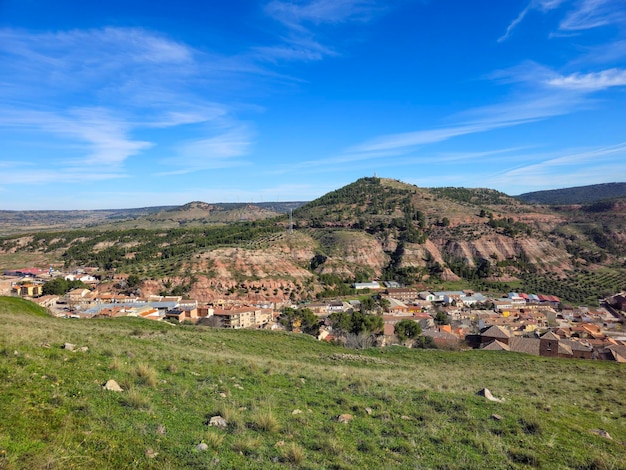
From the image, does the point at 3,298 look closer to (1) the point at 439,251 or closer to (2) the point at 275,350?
(2) the point at 275,350

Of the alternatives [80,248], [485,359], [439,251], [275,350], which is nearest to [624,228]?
[439,251]

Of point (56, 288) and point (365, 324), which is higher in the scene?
point (365, 324)

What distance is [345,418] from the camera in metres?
9.03

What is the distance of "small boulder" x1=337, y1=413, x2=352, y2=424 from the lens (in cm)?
884

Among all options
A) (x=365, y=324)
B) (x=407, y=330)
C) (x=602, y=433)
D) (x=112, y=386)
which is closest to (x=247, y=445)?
(x=112, y=386)

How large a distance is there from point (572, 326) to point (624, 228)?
348 feet

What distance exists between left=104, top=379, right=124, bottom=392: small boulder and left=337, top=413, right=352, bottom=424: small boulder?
17.1 ft

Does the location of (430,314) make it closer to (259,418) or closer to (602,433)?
(602,433)

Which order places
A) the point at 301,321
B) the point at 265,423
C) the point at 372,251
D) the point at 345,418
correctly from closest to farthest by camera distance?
the point at 265,423 < the point at 345,418 < the point at 301,321 < the point at 372,251

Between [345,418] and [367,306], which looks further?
[367,306]

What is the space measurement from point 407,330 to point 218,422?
119 ft

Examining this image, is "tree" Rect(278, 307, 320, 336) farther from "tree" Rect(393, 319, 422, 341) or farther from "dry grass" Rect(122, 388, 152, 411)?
"dry grass" Rect(122, 388, 152, 411)

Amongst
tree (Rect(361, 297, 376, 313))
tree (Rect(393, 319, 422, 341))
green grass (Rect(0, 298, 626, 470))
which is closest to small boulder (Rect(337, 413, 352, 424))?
green grass (Rect(0, 298, 626, 470))

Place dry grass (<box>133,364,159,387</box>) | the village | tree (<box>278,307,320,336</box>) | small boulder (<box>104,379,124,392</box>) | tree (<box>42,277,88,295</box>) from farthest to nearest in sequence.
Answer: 1. tree (<box>42,277,88,295</box>)
2. tree (<box>278,307,320,336</box>)
3. the village
4. dry grass (<box>133,364,159,387</box>)
5. small boulder (<box>104,379,124,392</box>)
